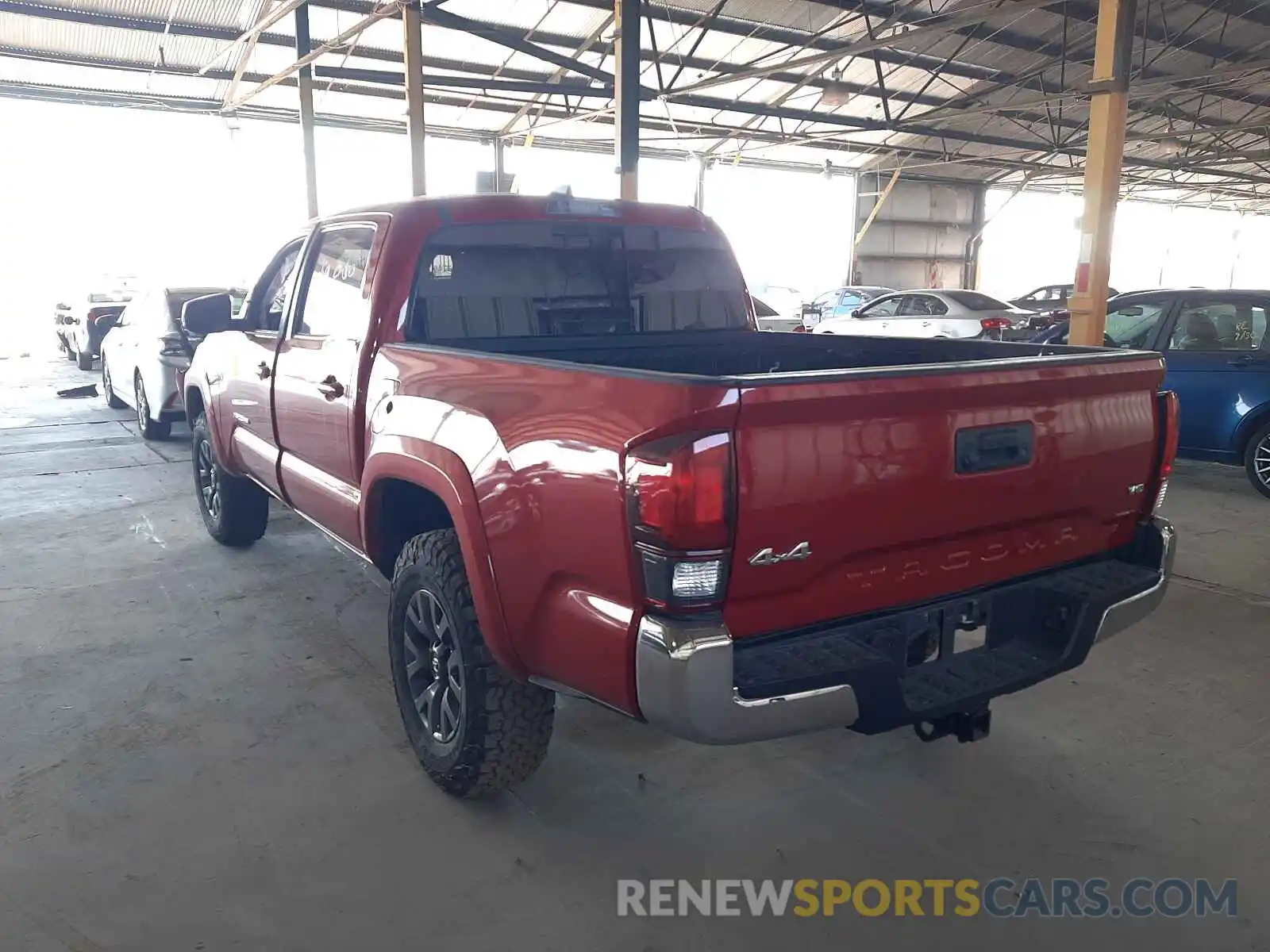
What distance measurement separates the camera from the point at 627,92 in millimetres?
9555

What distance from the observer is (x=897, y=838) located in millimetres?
2664

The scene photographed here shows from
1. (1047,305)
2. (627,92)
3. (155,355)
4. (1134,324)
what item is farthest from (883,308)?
(155,355)

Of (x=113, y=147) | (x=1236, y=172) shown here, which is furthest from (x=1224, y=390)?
(x=1236, y=172)

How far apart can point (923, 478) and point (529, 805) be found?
1590 mm

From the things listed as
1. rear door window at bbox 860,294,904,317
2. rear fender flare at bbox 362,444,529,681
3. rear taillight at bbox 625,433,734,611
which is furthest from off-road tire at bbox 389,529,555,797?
rear door window at bbox 860,294,904,317

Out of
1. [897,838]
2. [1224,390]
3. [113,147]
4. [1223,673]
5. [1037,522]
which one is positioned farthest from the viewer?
[113,147]

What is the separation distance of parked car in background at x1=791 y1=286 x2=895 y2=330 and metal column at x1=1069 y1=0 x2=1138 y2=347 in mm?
9426

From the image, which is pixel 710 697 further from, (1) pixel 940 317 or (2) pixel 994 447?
(1) pixel 940 317

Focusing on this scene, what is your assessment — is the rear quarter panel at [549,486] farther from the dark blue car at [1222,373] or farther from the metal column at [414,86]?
the metal column at [414,86]

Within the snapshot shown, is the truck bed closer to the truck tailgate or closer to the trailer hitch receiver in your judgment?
the truck tailgate

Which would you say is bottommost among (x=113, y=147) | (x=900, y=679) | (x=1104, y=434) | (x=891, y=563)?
(x=900, y=679)

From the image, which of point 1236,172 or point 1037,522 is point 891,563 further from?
point 1236,172

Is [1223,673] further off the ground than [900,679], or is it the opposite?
[900,679]

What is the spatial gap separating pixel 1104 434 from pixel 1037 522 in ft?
1.07
